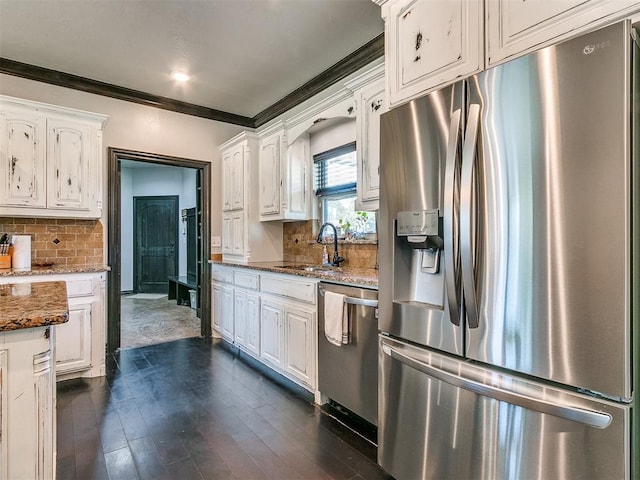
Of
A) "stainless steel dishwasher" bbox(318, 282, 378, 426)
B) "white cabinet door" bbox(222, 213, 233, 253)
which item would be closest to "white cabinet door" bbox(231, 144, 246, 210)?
"white cabinet door" bbox(222, 213, 233, 253)

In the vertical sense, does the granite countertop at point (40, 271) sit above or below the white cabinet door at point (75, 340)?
above

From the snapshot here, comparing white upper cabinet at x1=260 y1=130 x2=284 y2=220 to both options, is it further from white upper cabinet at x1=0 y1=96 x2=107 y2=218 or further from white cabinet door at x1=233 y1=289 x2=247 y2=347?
white upper cabinet at x1=0 y1=96 x2=107 y2=218

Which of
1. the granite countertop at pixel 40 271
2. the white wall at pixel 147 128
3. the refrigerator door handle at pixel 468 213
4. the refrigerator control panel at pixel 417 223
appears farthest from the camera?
the white wall at pixel 147 128

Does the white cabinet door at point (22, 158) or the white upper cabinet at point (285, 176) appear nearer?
the white cabinet door at point (22, 158)

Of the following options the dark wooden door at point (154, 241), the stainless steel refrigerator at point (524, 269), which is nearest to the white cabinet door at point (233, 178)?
the stainless steel refrigerator at point (524, 269)

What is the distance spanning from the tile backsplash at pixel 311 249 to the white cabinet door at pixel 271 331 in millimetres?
763

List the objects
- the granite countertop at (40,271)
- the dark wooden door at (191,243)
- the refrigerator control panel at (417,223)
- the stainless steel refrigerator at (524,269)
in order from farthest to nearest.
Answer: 1. the dark wooden door at (191,243)
2. the granite countertop at (40,271)
3. the refrigerator control panel at (417,223)
4. the stainless steel refrigerator at (524,269)

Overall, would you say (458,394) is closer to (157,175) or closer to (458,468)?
(458,468)

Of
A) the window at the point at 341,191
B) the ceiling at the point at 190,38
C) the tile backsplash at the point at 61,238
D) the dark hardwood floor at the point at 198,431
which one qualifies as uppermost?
the ceiling at the point at 190,38

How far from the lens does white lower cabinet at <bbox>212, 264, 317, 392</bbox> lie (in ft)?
8.53

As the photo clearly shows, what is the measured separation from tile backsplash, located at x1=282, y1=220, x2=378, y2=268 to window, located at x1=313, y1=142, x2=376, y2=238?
128mm

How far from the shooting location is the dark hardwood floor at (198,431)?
72.0 inches

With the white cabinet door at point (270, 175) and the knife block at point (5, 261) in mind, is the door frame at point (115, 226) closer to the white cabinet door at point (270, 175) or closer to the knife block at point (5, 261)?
the knife block at point (5, 261)

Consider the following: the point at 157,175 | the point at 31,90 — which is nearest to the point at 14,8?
the point at 31,90
